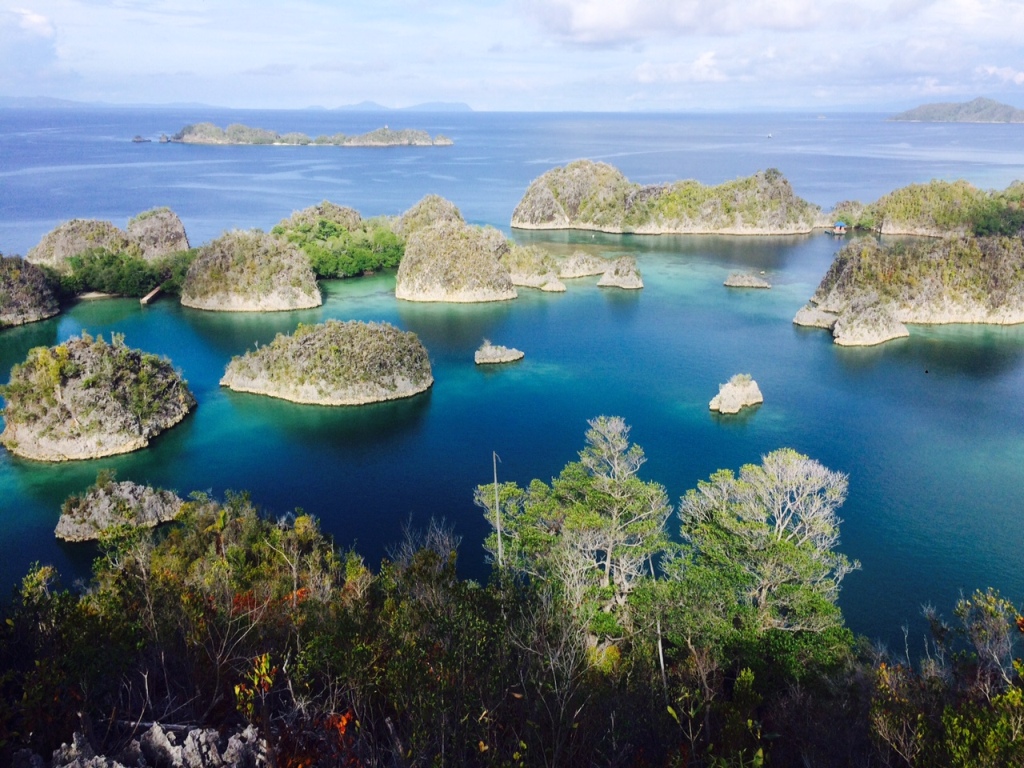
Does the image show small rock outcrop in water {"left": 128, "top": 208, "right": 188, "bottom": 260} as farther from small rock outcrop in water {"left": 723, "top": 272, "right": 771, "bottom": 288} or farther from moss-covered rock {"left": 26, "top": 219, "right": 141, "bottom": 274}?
small rock outcrop in water {"left": 723, "top": 272, "right": 771, "bottom": 288}

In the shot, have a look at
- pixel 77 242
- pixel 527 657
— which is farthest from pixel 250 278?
pixel 527 657

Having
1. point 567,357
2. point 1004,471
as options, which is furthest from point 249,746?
point 567,357

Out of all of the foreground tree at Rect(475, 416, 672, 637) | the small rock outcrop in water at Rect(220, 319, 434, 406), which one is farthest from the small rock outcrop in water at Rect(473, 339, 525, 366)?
the foreground tree at Rect(475, 416, 672, 637)

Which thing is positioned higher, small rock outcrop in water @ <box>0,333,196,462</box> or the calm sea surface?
small rock outcrop in water @ <box>0,333,196,462</box>

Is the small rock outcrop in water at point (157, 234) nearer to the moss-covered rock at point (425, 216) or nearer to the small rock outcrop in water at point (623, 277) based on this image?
the moss-covered rock at point (425, 216)

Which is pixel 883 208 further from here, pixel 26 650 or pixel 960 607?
pixel 26 650
